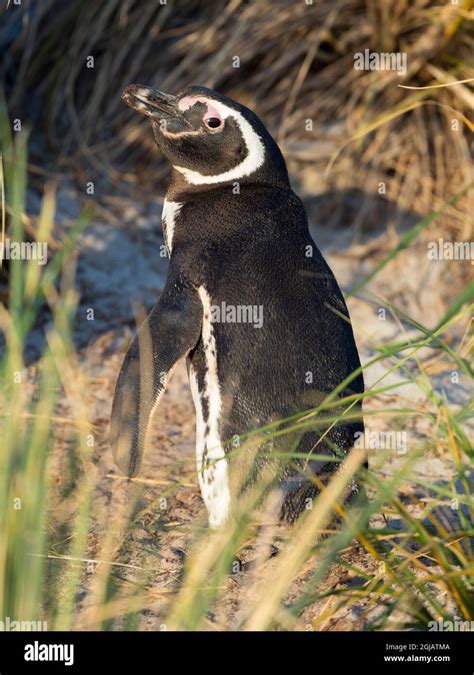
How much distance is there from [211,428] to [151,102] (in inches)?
35.7

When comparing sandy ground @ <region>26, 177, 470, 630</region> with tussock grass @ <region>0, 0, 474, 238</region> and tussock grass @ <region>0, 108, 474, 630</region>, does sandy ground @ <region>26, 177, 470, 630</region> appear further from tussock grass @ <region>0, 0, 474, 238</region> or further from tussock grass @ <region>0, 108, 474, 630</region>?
tussock grass @ <region>0, 0, 474, 238</region>

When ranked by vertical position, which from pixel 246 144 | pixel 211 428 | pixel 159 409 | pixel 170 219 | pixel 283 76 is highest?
pixel 283 76

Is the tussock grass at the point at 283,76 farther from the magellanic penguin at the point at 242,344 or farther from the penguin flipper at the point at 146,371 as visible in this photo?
the penguin flipper at the point at 146,371

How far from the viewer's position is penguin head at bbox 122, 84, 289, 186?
9.33 ft

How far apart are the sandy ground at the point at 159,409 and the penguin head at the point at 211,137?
22.1 inches

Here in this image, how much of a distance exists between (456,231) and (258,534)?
235 cm

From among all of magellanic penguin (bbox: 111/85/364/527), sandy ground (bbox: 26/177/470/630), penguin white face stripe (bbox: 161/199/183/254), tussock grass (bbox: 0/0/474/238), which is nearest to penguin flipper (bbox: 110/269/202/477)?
magellanic penguin (bbox: 111/85/364/527)

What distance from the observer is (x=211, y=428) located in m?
2.71

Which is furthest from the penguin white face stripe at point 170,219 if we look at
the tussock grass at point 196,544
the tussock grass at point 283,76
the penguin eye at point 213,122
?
the tussock grass at point 283,76

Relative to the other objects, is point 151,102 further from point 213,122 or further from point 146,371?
point 146,371

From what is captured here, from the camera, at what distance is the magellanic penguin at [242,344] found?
8.67 feet

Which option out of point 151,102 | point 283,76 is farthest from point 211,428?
point 283,76

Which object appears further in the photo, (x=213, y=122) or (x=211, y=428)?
(x=213, y=122)

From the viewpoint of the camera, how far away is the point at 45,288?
210cm
